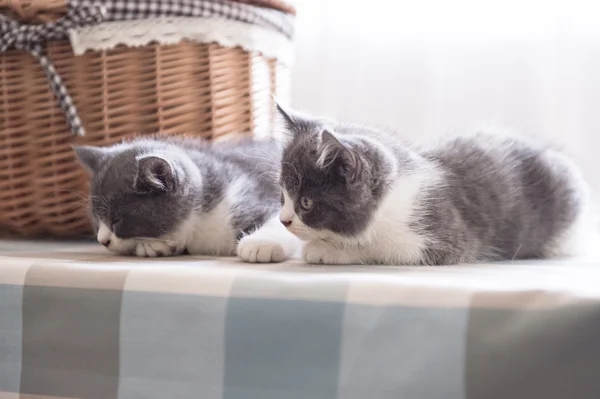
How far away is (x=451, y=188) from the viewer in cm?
107

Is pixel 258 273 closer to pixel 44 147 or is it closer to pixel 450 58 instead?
pixel 44 147

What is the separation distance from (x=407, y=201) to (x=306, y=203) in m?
0.15

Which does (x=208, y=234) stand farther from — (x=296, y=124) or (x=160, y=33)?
(x=160, y=33)

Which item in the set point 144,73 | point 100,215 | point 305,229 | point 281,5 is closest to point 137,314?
point 305,229

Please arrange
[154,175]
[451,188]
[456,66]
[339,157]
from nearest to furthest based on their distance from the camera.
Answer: [339,157] → [451,188] → [154,175] → [456,66]

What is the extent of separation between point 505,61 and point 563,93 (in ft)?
0.46

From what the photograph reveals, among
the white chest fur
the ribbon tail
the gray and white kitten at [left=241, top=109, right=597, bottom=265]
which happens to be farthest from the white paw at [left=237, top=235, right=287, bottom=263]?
the ribbon tail

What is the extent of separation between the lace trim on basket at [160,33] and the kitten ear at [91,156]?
0.58ft

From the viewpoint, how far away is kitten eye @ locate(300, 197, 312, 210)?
101cm

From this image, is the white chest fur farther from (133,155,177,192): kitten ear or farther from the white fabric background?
the white fabric background

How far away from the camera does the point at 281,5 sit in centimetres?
136

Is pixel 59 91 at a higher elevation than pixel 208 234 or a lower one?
higher

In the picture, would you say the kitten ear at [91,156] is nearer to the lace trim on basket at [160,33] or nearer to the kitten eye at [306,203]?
the lace trim on basket at [160,33]

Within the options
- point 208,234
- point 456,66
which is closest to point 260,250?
point 208,234
